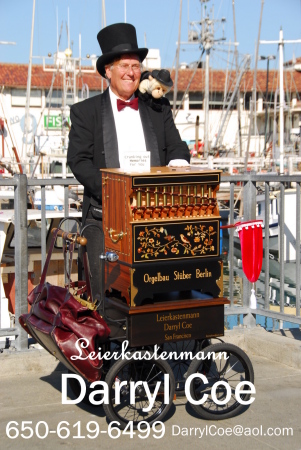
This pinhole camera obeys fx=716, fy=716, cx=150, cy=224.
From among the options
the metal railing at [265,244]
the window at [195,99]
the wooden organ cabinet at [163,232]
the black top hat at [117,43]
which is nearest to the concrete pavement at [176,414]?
the metal railing at [265,244]

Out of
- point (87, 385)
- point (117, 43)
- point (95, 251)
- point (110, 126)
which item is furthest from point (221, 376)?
point (117, 43)

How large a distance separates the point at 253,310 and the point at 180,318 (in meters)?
1.88

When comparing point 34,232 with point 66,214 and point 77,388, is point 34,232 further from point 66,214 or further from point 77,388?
point 77,388

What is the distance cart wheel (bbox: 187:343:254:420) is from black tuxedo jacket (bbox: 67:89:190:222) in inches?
42.4

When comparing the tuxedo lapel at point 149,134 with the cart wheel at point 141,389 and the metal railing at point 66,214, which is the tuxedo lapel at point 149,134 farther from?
the cart wheel at point 141,389

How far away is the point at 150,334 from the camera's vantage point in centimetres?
372

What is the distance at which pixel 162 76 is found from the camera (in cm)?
405

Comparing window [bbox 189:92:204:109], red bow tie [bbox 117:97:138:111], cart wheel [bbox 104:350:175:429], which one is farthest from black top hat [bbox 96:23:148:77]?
window [bbox 189:92:204:109]

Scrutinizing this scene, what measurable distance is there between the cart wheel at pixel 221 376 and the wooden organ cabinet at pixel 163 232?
0.33m

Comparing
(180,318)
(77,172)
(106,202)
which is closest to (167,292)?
(180,318)

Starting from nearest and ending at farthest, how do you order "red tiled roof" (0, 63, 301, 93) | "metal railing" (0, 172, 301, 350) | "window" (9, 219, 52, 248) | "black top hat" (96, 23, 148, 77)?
"black top hat" (96, 23, 148, 77) → "metal railing" (0, 172, 301, 350) → "window" (9, 219, 52, 248) → "red tiled roof" (0, 63, 301, 93)

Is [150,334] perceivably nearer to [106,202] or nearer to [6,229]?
[106,202]

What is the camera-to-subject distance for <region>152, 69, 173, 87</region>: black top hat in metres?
4.05

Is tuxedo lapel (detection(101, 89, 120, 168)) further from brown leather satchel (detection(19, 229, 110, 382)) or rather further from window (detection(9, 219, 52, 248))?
window (detection(9, 219, 52, 248))
